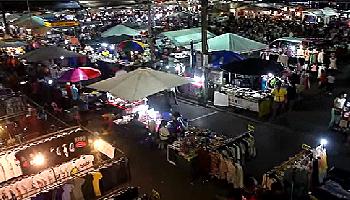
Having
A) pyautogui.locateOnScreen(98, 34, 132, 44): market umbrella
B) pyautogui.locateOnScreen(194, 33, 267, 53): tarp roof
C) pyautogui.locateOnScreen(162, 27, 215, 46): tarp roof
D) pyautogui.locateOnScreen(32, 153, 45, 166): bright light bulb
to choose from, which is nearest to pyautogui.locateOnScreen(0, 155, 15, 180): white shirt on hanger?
pyautogui.locateOnScreen(32, 153, 45, 166): bright light bulb

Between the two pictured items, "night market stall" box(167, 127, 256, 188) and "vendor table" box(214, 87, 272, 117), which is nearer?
"night market stall" box(167, 127, 256, 188)

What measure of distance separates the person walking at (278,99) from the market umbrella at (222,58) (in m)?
2.49

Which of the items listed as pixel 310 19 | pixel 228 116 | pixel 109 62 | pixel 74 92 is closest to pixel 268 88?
pixel 228 116

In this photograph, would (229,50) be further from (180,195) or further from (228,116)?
(180,195)

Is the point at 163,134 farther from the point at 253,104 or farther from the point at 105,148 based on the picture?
the point at 253,104

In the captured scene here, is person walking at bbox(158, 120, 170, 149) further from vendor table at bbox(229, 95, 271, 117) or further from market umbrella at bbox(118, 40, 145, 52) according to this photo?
market umbrella at bbox(118, 40, 145, 52)

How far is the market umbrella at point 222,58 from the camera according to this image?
17.8 m

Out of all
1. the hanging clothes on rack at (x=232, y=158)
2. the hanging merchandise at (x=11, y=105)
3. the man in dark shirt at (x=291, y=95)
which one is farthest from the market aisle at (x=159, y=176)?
the man in dark shirt at (x=291, y=95)

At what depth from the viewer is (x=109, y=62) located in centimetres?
2594

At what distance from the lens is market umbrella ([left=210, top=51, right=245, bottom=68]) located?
1775cm

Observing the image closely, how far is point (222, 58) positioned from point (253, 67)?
116 inches

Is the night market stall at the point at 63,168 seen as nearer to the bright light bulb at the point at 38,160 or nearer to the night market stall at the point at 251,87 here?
the bright light bulb at the point at 38,160

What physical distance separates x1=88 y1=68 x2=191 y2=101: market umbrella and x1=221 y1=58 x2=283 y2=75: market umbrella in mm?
2835

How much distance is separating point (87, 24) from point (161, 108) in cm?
3138
